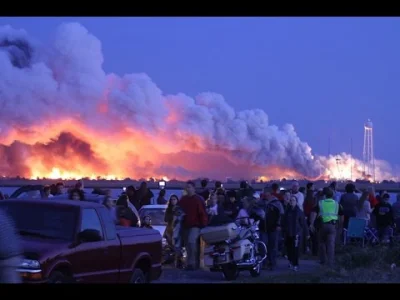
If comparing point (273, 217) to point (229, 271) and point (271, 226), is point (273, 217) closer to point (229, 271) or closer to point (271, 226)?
point (271, 226)

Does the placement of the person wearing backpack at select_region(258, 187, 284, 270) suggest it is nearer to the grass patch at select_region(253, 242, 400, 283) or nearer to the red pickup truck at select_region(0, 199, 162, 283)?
the grass patch at select_region(253, 242, 400, 283)

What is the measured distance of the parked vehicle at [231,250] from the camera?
16766 millimetres

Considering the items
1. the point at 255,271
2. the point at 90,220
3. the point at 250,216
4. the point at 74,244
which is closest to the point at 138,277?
the point at 90,220

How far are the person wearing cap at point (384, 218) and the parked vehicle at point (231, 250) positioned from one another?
4752mm

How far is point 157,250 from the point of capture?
44.3 ft

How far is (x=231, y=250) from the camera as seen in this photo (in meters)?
16.8

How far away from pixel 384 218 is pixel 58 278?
38.9 feet

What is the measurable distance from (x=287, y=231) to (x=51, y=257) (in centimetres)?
843

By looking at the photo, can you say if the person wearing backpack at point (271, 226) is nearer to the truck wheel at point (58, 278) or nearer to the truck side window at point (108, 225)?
→ the truck side window at point (108, 225)

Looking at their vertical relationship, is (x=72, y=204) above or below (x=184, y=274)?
above
